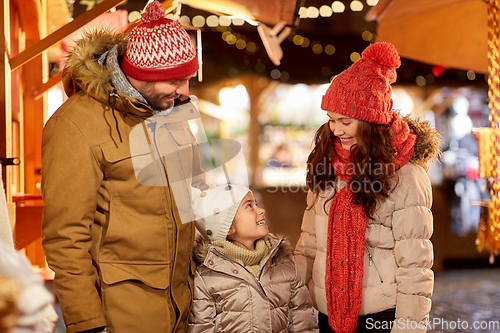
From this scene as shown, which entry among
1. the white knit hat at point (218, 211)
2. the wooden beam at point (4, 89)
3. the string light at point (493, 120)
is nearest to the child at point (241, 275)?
the white knit hat at point (218, 211)

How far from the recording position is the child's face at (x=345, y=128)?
1.76m

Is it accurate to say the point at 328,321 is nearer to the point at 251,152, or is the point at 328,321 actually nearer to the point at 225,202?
the point at 225,202

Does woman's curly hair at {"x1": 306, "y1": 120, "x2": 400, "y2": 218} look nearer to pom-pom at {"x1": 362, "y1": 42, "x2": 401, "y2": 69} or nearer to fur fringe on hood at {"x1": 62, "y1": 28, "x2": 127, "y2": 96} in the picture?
pom-pom at {"x1": 362, "y1": 42, "x2": 401, "y2": 69}

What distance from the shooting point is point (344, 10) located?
5.04 meters

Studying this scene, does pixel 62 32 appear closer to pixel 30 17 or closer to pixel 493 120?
pixel 30 17

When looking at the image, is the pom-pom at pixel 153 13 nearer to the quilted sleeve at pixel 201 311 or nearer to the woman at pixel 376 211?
the woman at pixel 376 211

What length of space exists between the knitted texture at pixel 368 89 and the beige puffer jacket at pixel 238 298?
0.61 meters

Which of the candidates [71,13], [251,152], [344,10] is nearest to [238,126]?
[251,152]

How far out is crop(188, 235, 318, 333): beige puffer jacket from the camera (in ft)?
5.47

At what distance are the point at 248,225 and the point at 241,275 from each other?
0.20 m

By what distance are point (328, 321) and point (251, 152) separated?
505 centimetres

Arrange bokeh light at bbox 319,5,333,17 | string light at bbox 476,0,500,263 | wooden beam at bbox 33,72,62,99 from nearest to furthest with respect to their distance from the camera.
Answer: string light at bbox 476,0,500,263 < wooden beam at bbox 33,72,62,99 < bokeh light at bbox 319,5,333,17

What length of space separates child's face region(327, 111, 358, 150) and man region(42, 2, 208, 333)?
0.59m

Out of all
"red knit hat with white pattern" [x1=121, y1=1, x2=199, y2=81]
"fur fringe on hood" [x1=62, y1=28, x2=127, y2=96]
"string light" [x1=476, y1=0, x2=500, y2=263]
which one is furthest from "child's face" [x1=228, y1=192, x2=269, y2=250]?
"string light" [x1=476, y1=0, x2=500, y2=263]
